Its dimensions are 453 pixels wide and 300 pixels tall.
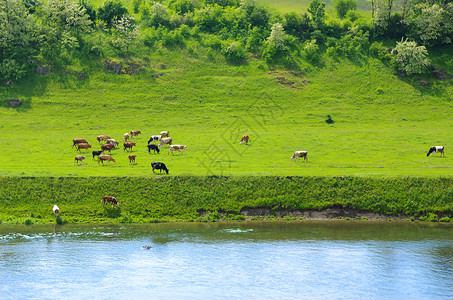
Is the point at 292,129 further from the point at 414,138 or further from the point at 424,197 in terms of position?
the point at 424,197

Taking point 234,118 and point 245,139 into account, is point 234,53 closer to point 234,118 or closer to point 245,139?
point 234,118

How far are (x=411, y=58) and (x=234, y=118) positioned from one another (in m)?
34.0

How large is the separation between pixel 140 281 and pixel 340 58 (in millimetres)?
70842

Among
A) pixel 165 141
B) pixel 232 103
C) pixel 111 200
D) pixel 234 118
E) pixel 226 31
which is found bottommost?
pixel 111 200

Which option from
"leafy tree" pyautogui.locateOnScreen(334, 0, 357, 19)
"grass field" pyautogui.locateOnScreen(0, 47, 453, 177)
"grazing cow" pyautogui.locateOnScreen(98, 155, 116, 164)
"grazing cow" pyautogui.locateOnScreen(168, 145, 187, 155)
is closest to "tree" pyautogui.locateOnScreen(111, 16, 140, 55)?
"grass field" pyautogui.locateOnScreen(0, 47, 453, 177)

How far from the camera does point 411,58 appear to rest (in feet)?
272

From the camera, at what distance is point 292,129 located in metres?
67.9

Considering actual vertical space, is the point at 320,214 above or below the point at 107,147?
below

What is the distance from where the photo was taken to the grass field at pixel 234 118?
158ft

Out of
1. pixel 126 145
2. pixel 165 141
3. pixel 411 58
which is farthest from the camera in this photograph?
pixel 411 58

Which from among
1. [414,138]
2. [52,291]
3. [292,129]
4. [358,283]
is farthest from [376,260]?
[292,129]

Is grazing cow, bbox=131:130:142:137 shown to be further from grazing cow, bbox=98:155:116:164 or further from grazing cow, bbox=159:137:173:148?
grazing cow, bbox=98:155:116:164

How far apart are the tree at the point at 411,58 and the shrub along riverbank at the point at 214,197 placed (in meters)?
45.8

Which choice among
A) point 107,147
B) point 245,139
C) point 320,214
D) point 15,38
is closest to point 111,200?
point 107,147
